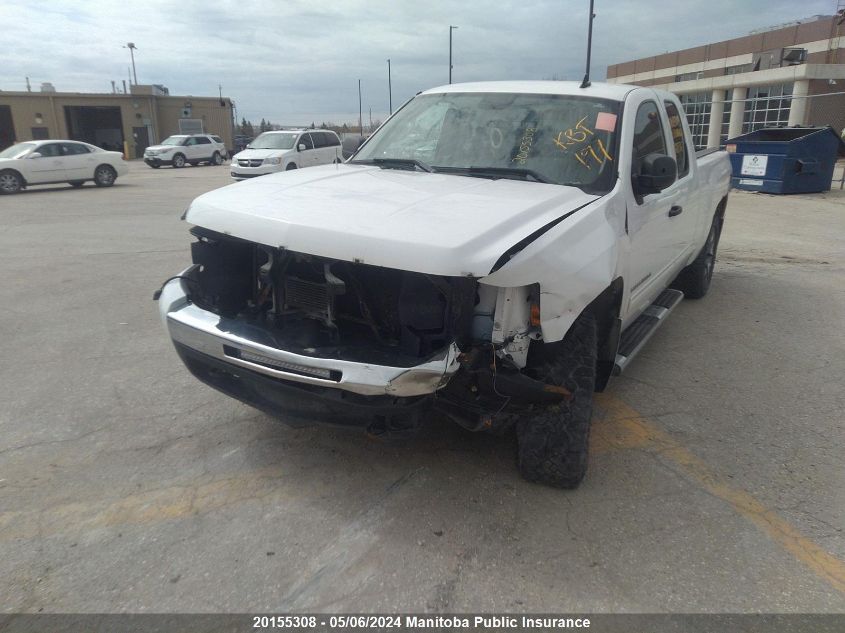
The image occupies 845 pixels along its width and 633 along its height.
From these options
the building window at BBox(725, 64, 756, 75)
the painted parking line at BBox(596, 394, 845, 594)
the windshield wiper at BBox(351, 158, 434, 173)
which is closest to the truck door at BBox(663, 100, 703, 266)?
the painted parking line at BBox(596, 394, 845, 594)

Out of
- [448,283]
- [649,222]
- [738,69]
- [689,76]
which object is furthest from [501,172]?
[689,76]

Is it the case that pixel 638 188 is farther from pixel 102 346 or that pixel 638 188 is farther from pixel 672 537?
pixel 102 346

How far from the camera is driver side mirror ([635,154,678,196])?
11.6 ft

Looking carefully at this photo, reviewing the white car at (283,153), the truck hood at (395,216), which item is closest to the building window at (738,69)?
the white car at (283,153)

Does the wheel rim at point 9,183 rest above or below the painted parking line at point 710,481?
above

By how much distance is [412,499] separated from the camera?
10.0ft

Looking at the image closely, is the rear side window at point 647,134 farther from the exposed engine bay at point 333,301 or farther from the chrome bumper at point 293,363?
the chrome bumper at point 293,363

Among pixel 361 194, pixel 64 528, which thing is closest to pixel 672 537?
pixel 361 194

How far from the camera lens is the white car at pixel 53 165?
1831 centimetres

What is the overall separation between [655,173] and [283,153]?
756 inches

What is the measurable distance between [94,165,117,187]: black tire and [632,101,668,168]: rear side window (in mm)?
19804

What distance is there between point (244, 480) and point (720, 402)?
9.84 feet

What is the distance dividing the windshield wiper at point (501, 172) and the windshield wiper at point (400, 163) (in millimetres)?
129

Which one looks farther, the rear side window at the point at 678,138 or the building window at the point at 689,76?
the building window at the point at 689,76
